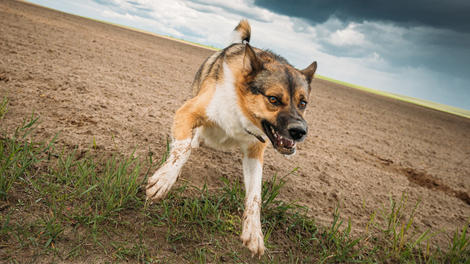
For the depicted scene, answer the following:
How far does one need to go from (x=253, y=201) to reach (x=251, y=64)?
1.24 meters

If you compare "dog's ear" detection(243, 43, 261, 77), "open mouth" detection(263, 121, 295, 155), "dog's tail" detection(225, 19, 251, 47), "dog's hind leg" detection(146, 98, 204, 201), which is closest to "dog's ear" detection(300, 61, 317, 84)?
"dog's ear" detection(243, 43, 261, 77)

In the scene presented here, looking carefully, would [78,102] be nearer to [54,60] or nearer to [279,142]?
[54,60]

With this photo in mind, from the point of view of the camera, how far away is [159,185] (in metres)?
2.08

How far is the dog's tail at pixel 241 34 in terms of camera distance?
4.44 metres

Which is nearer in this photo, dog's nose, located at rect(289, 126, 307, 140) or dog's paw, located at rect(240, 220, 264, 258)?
dog's paw, located at rect(240, 220, 264, 258)

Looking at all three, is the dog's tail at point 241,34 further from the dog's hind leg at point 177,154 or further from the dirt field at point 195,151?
the dog's hind leg at point 177,154

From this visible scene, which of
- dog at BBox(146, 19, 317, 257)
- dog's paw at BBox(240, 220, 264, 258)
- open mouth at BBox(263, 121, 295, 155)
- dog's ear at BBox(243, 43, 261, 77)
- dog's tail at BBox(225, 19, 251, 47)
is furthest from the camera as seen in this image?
dog's tail at BBox(225, 19, 251, 47)

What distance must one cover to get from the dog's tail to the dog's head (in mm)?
1912

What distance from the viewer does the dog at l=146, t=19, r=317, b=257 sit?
7.29 feet

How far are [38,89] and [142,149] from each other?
190 centimetres

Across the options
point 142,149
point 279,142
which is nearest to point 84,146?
point 142,149

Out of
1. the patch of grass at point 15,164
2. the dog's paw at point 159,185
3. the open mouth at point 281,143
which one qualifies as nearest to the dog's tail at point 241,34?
the open mouth at point 281,143

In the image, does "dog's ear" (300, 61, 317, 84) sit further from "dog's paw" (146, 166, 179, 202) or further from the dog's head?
"dog's paw" (146, 166, 179, 202)

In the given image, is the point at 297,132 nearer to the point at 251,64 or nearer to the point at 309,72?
the point at 251,64
